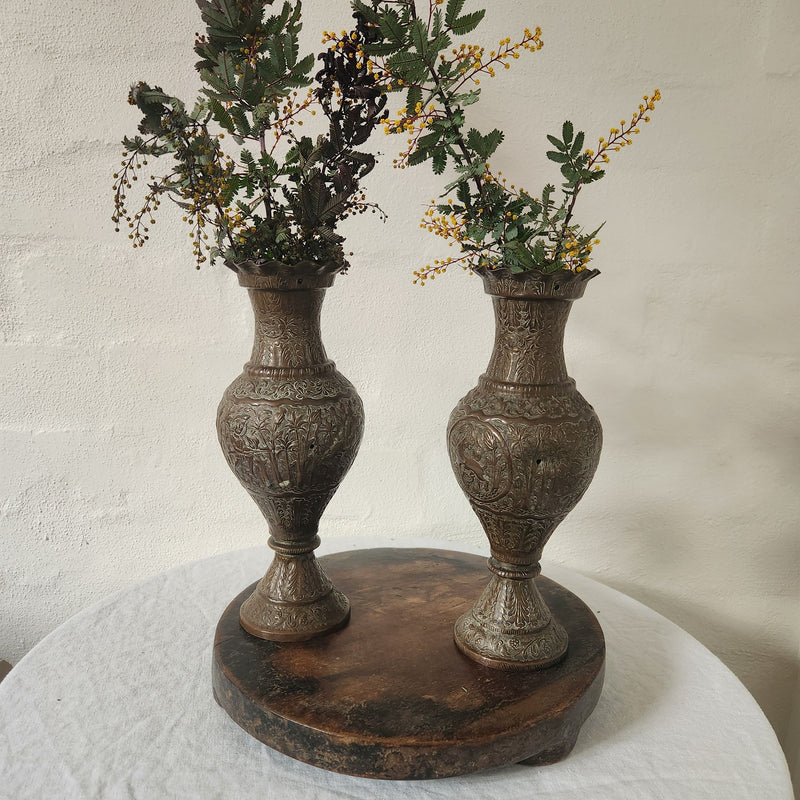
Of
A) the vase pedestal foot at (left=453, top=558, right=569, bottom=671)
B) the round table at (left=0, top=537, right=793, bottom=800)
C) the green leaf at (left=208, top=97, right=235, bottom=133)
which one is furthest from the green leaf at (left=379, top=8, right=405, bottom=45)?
the round table at (left=0, top=537, right=793, bottom=800)

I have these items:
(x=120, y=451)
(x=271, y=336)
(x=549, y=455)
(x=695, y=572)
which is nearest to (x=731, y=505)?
(x=695, y=572)

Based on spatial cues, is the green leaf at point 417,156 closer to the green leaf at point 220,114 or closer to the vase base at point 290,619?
the green leaf at point 220,114

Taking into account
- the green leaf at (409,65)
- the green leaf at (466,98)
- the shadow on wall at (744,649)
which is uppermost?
the green leaf at (409,65)

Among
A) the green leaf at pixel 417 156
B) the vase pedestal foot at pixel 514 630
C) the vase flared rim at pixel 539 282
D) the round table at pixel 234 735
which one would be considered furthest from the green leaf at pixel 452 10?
the round table at pixel 234 735

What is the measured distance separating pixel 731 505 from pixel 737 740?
0.46m

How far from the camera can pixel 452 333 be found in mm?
1048

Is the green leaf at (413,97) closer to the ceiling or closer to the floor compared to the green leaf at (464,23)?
closer to the floor

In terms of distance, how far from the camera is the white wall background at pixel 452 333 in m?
0.93

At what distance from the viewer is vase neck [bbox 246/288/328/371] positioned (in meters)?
0.69

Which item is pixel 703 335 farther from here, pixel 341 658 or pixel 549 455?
pixel 341 658

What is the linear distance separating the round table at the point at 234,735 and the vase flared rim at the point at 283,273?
44cm

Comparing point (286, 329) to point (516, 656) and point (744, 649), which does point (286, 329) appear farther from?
point (744, 649)

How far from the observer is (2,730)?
2.27 feet

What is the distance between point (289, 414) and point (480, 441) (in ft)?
0.61
